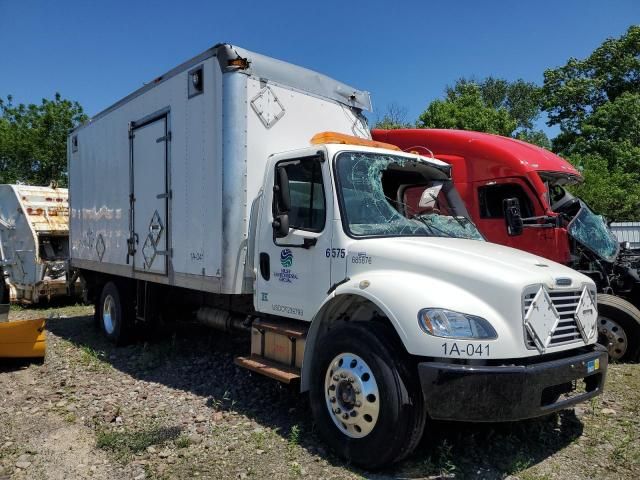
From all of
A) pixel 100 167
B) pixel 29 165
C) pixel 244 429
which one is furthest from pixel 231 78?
pixel 29 165

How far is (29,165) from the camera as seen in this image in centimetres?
2695

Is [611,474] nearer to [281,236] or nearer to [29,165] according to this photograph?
[281,236]

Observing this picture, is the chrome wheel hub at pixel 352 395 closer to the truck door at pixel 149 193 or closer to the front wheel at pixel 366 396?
the front wheel at pixel 366 396

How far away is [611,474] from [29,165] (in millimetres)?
28905

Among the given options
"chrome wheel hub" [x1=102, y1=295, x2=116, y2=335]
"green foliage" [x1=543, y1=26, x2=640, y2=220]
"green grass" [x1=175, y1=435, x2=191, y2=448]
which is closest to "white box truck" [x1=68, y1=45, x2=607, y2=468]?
"green grass" [x1=175, y1=435, x2=191, y2=448]

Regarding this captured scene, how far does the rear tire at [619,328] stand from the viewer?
6566mm

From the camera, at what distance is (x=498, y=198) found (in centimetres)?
783

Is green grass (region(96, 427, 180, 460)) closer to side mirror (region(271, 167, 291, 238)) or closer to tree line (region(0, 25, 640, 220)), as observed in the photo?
side mirror (region(271, 167, 291, 238))

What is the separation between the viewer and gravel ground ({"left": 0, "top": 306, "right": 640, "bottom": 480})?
154 inches

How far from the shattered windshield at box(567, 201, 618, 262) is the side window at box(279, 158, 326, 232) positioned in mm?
4250

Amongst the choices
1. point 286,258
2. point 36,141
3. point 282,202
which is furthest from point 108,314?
point 36,141

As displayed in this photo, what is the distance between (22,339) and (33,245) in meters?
5.84

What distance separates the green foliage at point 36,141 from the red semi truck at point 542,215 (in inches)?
925

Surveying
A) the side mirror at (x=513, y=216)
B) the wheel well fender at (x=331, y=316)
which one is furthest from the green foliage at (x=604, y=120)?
the wheel well fender at (x=331, y=316)
